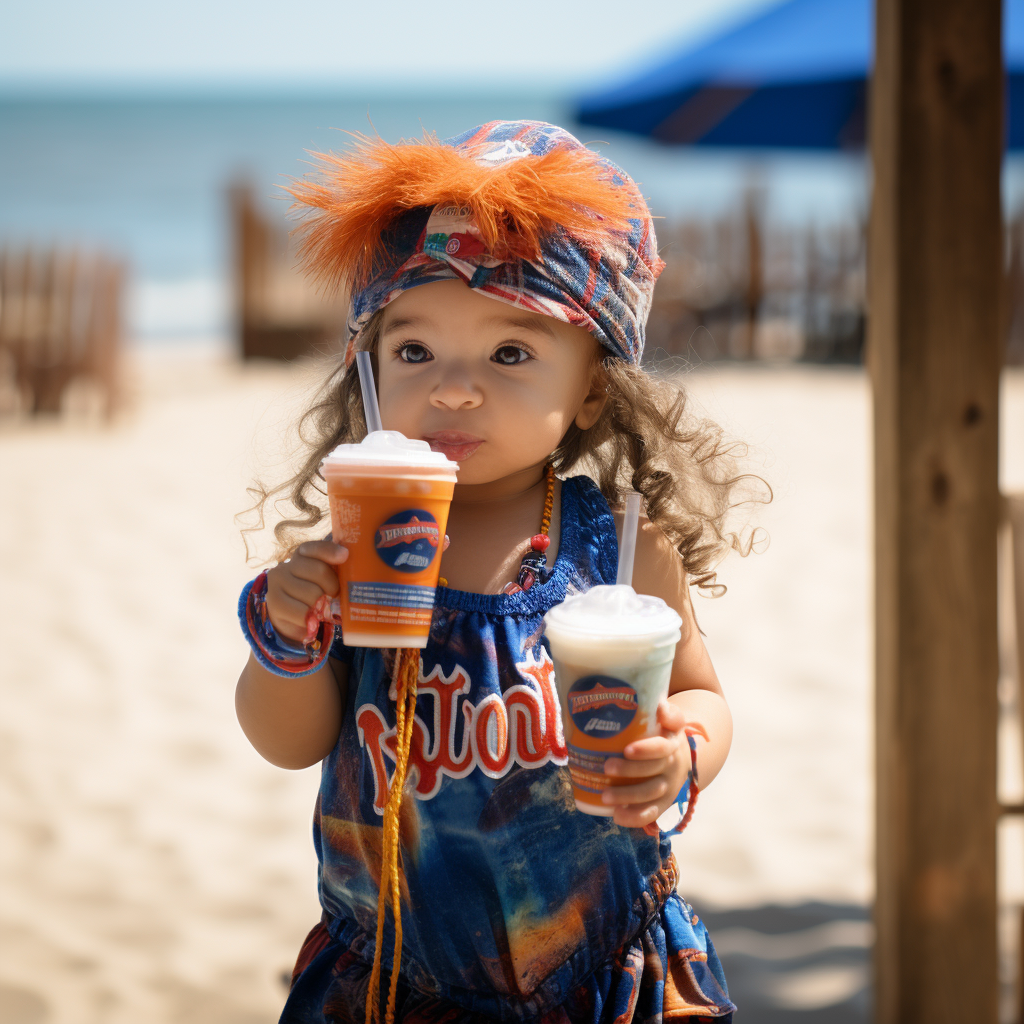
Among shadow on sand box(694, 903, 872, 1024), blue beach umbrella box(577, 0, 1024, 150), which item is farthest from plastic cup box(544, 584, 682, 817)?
blue beach umbrella box(577, 0, 1024, 150)

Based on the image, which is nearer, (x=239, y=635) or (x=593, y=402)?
(x=593, y=402)

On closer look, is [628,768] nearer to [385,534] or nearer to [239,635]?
[385,534]

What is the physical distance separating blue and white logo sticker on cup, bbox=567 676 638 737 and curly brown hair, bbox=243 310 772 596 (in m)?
0.52

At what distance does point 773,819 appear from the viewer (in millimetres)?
3840

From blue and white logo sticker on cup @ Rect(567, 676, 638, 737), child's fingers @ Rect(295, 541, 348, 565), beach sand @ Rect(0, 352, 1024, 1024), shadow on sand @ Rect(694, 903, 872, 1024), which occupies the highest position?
child's fingers @ Rect(295, 541, 348, 565)

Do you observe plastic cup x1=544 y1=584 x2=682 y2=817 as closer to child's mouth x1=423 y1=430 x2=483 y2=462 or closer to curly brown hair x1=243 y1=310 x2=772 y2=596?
child's mouth x1=423 y1=430 x2=483 y2=462

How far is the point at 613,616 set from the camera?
52.6 inches

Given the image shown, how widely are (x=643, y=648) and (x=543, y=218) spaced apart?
0.64m

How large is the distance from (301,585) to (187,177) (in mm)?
45951

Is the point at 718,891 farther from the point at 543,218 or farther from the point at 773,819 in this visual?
the point at 543,218

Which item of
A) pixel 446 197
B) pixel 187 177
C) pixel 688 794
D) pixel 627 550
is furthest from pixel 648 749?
pixel 187 177

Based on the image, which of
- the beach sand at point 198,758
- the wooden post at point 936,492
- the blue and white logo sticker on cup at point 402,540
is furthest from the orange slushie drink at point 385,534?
the wooden post at point 936,492

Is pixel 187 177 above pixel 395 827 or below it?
above

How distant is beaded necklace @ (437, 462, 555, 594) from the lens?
1625mm
